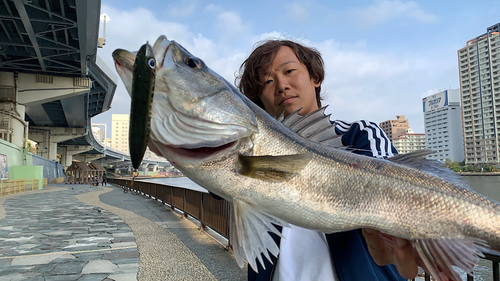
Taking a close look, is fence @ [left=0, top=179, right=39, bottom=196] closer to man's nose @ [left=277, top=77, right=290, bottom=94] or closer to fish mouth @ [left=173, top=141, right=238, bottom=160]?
man's nose @ [left=277, top=77, right=290, bottom=94]

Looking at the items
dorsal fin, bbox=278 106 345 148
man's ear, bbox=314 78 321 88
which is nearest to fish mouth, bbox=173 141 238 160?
dorsal fin, bbox=278 106 345 148

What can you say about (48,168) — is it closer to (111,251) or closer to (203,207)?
(203,207)

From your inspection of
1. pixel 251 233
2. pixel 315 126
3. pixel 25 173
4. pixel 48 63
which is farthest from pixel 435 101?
pixel 251 233

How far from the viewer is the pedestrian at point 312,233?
1.70 m

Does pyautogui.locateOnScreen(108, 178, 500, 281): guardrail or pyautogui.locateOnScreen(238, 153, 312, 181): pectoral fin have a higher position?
pyautogui.locateOnScreen(238, 153, 312, 181): pectoral fin

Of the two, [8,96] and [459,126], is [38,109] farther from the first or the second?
[459,126]

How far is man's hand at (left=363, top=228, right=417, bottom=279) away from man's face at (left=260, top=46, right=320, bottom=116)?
113 centimetres

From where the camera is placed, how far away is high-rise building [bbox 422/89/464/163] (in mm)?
81325

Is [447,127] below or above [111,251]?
above

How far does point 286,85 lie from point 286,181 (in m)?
1.13

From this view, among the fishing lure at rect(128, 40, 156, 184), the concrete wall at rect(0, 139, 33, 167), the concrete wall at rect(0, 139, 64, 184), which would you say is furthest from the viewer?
the concrete wall at rect(0, 139, 64, 184)

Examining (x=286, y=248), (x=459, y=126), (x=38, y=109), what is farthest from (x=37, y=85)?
(x=459, y=126)

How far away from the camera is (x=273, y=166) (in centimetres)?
139

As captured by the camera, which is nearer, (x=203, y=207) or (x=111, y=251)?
(x=111, y=251)
